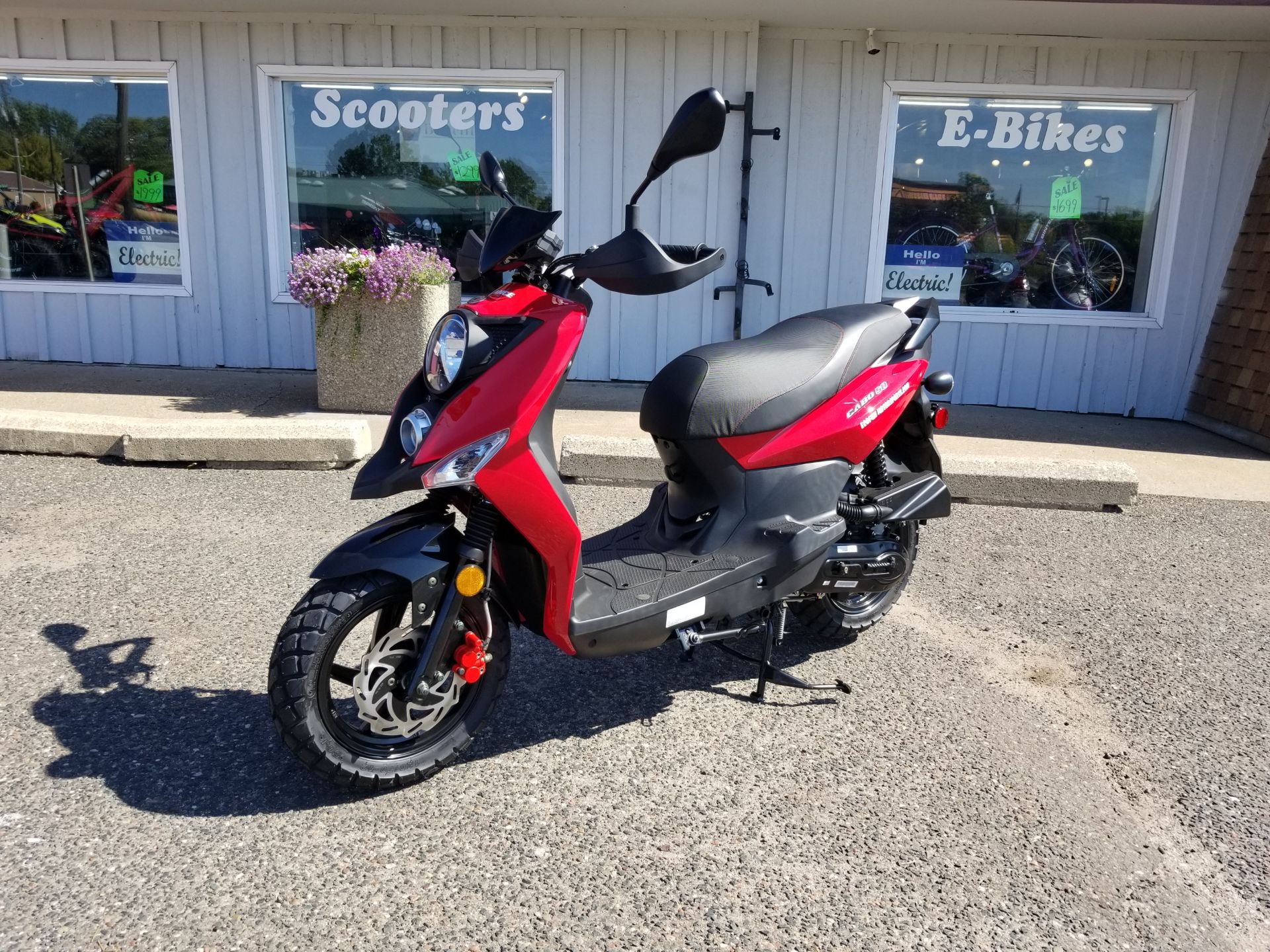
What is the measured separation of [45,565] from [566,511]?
8.48 ft

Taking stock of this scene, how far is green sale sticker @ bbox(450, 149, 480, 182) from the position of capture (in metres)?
7.71

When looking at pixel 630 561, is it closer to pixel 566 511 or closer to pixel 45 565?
pixel 566 511

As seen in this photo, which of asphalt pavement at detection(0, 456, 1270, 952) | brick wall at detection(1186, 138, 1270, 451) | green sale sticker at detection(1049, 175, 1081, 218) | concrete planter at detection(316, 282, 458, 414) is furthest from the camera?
green sale sticker at detection(1049, 175, 1081, 218)

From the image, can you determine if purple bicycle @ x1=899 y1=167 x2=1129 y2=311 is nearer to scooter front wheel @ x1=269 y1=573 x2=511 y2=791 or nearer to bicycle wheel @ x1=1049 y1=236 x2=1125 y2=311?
bicycle wheel @ x1=1049 y1=236 x2=1125 y2=311

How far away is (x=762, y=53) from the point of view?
24.2 feet

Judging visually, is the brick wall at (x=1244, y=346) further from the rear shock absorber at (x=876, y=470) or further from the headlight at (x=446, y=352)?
the headlight at (x=446, y=352)

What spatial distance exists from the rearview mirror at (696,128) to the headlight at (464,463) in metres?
0.79

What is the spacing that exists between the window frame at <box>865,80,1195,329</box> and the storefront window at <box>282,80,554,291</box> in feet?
8.70

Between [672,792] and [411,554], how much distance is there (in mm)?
932

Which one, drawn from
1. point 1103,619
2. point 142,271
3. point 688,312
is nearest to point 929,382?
point 1103,619

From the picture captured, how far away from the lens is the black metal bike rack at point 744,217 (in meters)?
7.22

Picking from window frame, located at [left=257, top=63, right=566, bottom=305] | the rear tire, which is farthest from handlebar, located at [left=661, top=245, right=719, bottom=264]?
window frame, located at [left=257, top=63, right=566, bottom=305]

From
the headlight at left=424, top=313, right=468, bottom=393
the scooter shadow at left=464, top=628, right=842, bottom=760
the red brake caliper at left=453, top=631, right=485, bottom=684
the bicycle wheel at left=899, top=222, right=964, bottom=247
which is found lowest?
the scooter shadow at left=464, top=628, right=842, bottom=760

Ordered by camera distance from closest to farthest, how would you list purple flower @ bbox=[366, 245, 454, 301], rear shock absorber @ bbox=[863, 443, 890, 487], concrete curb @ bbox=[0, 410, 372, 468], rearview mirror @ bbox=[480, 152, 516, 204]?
rearview mirror @ bbox=[480, 152, 516, 204] → rear shock absorber @ bbox=[863, 443, 890, 487] → concrete curb @ bbox=[0, 410, 372, 468] → purple flower @ bbox=[366, 245, 454, 301]
